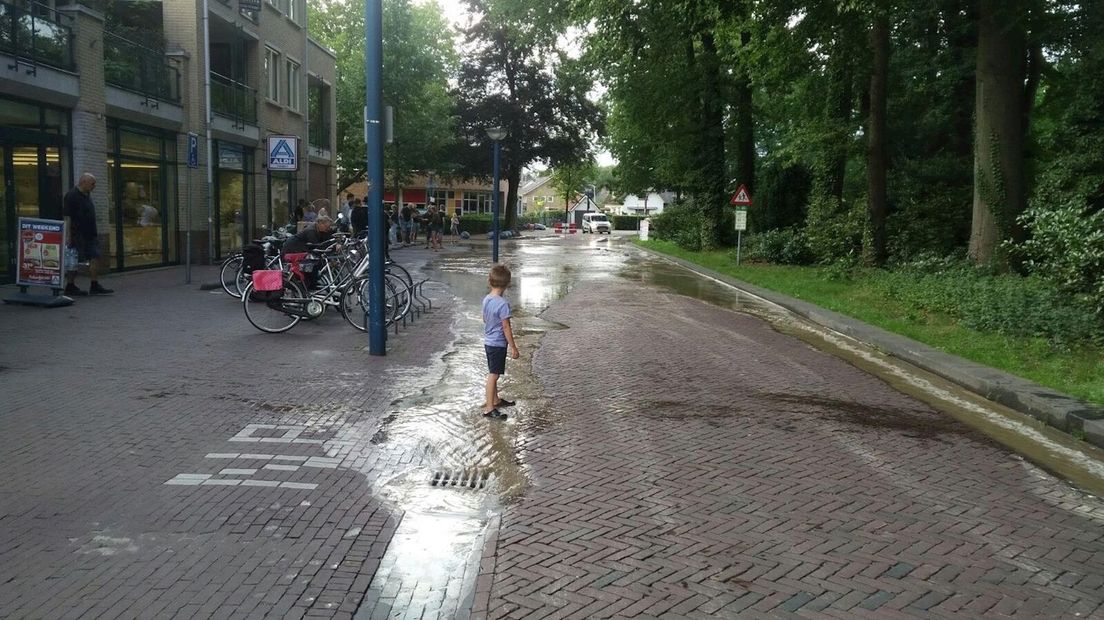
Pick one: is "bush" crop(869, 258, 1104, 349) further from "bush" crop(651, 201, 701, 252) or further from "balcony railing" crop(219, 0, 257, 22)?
"bush" crop(651, 201, 701, 252)

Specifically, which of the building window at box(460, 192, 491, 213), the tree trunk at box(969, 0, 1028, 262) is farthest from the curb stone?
the building window at box(460, 192, 491, 213)

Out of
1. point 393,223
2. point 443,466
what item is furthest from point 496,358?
point 393,223

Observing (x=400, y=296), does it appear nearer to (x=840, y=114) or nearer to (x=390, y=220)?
(x=840, y=114)

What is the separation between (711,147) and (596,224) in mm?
45193

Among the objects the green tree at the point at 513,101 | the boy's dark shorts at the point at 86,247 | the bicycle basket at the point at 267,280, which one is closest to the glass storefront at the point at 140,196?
the boy's dark shorts at the point at 86,247

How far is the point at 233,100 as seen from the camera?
24.0m

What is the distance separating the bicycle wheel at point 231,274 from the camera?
14898mm

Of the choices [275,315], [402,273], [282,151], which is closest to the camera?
[275,315]

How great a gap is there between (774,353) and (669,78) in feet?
72.6

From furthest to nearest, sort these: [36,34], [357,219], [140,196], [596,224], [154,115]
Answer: [596,224], [357,219], [140,196], [154,115], [36,34]

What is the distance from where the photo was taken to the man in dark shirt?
12164 millimetres

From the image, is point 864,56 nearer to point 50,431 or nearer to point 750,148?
point 750,148

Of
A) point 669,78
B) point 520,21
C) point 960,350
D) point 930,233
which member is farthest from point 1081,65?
point 520,21

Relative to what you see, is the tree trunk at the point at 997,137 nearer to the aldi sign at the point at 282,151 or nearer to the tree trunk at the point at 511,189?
the aldi sign at the point at 282,151
